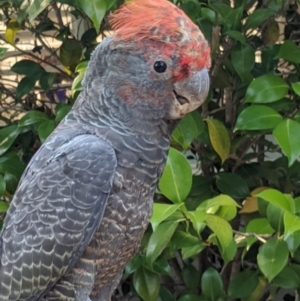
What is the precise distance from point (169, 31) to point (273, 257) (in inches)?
16.9

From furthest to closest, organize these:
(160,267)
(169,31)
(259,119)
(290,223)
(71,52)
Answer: (71,52) < (160,267) < (259,119) < (290,223) < (169,31)

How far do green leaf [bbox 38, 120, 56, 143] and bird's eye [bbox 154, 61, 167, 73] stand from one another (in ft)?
1.32

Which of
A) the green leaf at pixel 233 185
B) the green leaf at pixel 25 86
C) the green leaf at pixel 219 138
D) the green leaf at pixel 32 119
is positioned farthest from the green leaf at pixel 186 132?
the green leaf at pixel 25 86

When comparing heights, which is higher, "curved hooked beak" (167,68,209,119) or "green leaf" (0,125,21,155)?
"curved hooked beak" (167,68,209,119)

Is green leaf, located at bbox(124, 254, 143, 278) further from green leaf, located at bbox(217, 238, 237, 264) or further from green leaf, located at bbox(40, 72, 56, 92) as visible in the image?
green leaf, located at bbox(40, 72, 56, 92)

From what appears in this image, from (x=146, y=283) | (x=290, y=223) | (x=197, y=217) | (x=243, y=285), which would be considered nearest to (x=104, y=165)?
(x=197, y=217)

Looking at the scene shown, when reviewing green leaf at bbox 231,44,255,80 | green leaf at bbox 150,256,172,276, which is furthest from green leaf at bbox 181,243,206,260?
green leaf at bbox 231,44,255,80

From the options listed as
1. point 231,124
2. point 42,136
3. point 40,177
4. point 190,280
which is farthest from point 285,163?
point 40,177

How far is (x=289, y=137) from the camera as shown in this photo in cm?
90

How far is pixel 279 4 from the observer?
3.72 ft

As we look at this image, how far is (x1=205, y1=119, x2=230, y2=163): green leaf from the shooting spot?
1076 millimetres

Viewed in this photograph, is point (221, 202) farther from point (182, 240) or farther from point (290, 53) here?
point (290, 53)

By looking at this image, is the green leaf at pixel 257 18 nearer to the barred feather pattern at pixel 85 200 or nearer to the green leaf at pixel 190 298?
the barred feather pattern at pixel 85 200

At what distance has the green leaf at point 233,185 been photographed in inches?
44.8
